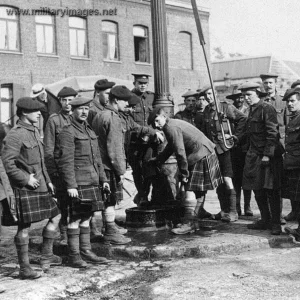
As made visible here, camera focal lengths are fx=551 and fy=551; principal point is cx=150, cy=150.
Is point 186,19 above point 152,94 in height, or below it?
above

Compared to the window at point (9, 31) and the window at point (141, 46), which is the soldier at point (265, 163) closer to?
the window at point (9, 31)

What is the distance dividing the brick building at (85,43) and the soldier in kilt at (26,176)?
15.7m

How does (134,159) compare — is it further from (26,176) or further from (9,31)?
(9,31)

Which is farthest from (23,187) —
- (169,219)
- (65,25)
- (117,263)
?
(65,25)

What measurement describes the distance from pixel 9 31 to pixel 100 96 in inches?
585

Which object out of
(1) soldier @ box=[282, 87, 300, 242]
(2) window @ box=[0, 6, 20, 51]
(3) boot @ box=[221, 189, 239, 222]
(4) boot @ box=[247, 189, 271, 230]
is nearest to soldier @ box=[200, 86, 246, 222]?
(3) boot @ box=[221, 189, 239, 222]

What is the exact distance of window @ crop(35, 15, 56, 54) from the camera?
70.1ft

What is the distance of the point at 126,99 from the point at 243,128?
2062mm

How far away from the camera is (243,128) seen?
763 centimetres

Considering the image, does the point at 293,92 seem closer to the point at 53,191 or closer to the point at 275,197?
the point at 275,197

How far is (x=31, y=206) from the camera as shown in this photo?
16.6 ft

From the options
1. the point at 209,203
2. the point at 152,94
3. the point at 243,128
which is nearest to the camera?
the point at 243,128

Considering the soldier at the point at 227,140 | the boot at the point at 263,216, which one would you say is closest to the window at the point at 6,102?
the soldier at the point at 227,140

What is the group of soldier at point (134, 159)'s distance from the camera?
17.0ft
